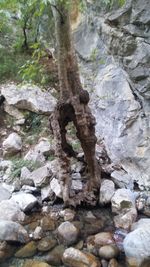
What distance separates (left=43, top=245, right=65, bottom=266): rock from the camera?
3.52 metres

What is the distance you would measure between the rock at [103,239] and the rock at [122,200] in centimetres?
51

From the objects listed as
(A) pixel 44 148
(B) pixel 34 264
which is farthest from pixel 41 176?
(B) pixel 34 264

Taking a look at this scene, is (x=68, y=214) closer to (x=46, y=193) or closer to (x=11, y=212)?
(x=46, y=193)

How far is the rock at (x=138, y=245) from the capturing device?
3.39 meters

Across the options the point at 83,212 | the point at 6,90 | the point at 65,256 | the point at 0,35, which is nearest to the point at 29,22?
the point at 0,35

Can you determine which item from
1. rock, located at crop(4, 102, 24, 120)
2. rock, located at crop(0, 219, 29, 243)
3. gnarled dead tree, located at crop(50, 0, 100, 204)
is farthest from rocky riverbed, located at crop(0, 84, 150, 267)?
rock, located at crop(4, 102, 24, 120)

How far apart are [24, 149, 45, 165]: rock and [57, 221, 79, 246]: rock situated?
1.57 m

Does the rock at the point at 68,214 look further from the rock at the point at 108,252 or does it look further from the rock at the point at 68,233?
the rock at the point at 108,252

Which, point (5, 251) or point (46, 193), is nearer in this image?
point (5, 251)

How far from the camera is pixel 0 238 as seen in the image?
3805 millimetres

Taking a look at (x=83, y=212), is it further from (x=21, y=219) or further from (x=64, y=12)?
(x=64, y=12)

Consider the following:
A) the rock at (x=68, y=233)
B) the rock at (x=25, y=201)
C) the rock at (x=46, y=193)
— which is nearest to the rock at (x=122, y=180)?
the rock at (x=46, y=193)

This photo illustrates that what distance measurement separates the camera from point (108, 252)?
11.7ft

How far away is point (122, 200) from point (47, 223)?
1.02m
